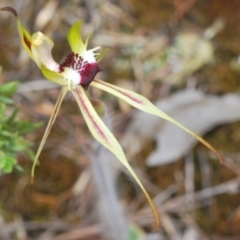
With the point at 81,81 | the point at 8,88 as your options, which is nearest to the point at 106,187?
the point at 8,88

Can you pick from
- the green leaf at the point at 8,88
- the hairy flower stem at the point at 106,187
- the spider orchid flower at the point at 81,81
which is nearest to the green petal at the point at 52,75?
the spider orchid flower at the point at 81,81

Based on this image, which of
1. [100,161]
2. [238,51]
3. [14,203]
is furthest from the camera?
[238,51]

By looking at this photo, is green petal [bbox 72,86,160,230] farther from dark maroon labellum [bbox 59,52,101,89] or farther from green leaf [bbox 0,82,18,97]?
green leaf [bbox 0,82,18,97]

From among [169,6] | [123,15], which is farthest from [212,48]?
[123,15]

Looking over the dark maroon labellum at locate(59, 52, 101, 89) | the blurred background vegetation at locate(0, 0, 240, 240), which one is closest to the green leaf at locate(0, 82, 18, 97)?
the dark maroon labellum at locate(59, 52, 101, 89)

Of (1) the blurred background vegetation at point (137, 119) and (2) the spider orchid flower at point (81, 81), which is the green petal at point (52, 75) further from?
(1) the blurred background vegetation at point (137, 119)

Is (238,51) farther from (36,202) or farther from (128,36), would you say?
(36,202)
